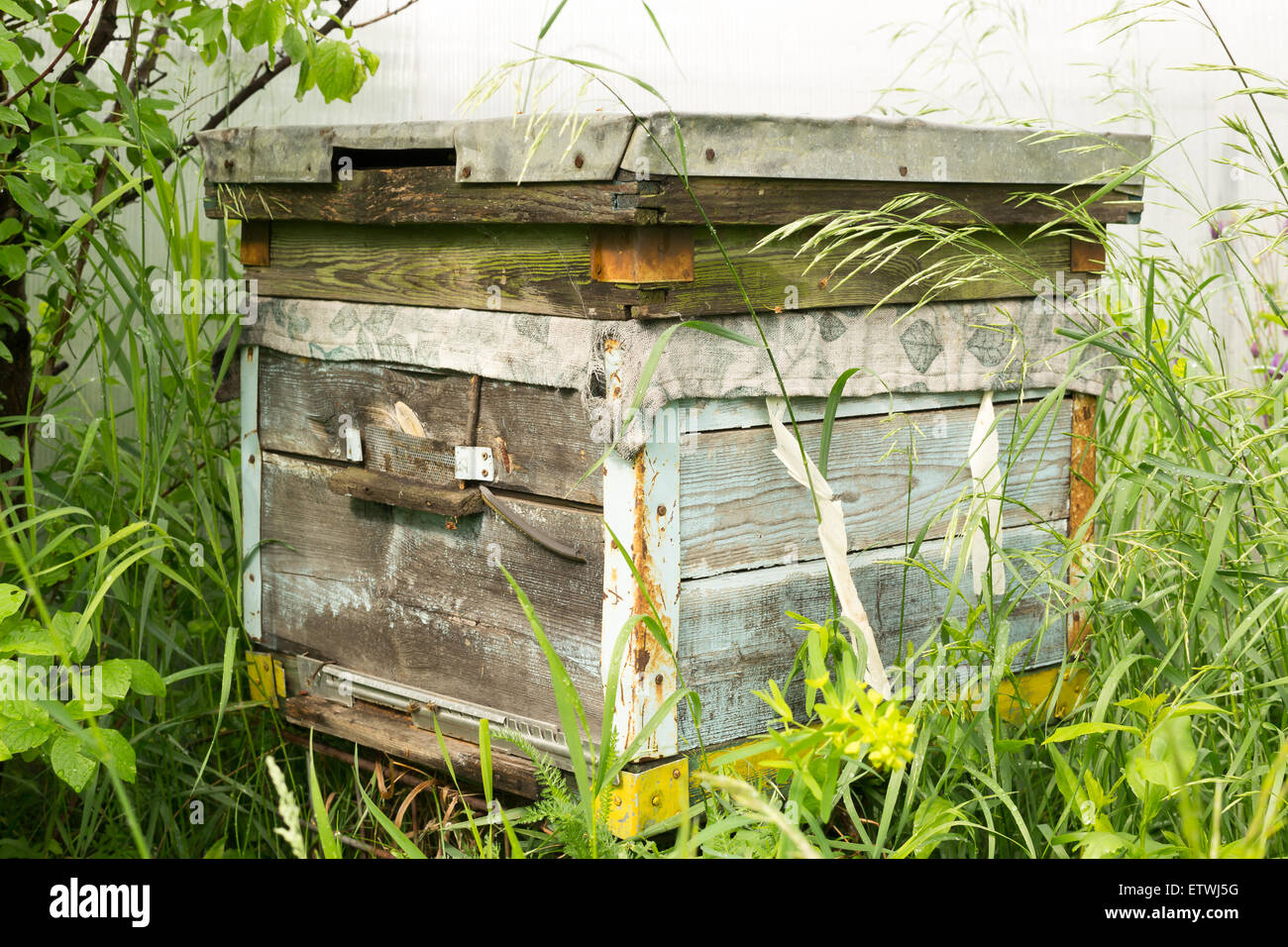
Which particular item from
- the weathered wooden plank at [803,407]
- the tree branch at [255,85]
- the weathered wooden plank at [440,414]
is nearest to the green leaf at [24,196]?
the weathered wooden plank at [440,414]

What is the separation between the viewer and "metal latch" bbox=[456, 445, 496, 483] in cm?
205

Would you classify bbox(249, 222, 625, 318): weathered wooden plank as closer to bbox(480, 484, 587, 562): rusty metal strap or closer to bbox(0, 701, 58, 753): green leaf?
bbox(480, 484, 587, 562): rusty metal strap

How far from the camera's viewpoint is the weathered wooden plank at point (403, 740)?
201 cm

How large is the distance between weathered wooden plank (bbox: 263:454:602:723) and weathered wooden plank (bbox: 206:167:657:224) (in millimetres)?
458

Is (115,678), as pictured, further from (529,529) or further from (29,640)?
(529,529)

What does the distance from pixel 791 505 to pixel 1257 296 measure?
7.41 ft

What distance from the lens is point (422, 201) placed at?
6.80 ft

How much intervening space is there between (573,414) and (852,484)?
1.67 ft

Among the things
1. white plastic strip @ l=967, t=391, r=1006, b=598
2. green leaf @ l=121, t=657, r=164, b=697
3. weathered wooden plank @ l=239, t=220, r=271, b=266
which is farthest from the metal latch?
white plastic strip @ l=967, t=391, r=1006, b=598

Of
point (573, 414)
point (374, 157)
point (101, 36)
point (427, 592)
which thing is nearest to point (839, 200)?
point (573, 414)

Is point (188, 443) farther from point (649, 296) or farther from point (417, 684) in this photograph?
point (649, 296)

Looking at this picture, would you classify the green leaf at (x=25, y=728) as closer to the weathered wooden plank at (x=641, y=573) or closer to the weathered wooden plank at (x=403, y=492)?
the weathered wooden plank at (x=403, y=492)

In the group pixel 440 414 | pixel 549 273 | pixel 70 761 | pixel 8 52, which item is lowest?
pixel 70 761
